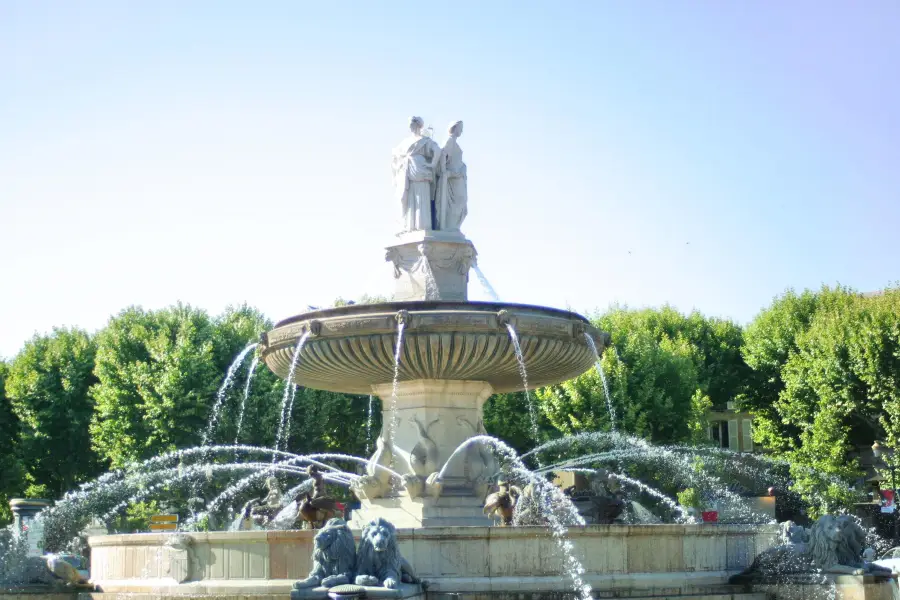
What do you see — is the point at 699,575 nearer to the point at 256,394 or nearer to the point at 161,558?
the point at 161,558

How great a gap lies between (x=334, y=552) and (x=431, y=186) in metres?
7.08

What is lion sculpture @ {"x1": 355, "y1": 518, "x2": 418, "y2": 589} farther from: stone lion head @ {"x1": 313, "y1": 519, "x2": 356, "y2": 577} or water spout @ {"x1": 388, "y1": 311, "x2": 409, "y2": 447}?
water spout @ {"x1": 388, "y1": 311, "x2": 409, "y2": 447}

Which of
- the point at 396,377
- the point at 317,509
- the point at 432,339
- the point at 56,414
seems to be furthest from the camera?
the point at 56,414

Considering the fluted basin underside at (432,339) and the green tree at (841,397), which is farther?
the green tree at (841,397)

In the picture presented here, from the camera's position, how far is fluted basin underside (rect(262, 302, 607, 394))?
1305 cm

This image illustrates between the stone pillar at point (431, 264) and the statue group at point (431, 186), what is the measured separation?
0.78ft

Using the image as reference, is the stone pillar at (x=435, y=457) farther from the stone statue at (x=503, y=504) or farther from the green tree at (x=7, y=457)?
the green tree at (x=7, y=457)

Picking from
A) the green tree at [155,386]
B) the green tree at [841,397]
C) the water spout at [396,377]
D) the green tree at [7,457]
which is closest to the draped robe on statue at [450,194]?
the water spout at [396,377]

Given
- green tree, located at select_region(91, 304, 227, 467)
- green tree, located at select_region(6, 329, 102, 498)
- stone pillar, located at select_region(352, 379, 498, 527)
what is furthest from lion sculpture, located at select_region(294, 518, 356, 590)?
green tree, located at select_region(6, 329, 102, 498)

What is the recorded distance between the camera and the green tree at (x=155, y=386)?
29.7 metres

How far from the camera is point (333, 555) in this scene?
969 cm

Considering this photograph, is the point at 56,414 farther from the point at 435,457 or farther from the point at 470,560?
the point at 470,560

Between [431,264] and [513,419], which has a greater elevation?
[431,264]

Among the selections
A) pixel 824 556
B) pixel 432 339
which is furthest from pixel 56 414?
pixel 824 556
